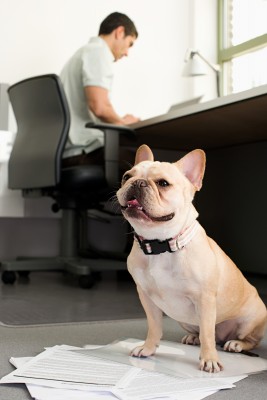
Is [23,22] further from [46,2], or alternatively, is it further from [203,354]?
[203,354]

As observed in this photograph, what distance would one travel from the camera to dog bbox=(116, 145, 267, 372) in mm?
1166

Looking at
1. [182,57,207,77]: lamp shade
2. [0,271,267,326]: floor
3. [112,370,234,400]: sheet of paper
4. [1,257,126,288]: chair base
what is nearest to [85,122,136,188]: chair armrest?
[1,257,126,288]: chair base

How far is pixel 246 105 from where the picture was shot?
2.11m

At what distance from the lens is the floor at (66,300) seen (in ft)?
6.29

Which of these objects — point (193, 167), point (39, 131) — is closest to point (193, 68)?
point (39, 131)

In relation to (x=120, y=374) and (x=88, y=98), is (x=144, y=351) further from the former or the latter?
(x=88, y=98)

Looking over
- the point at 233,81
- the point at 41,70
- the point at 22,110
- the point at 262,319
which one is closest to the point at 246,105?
the point at 262,319

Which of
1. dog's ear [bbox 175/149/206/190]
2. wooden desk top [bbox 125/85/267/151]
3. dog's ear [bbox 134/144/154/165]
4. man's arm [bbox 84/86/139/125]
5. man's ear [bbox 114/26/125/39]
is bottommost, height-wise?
dog's ear [bbox 175/149/206/190]

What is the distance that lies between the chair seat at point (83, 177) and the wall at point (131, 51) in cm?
94

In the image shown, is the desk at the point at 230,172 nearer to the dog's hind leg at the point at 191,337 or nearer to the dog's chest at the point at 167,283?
the dog's hind leg at the point at 191,337

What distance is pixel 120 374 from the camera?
116 cm

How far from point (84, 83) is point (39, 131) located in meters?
0.35

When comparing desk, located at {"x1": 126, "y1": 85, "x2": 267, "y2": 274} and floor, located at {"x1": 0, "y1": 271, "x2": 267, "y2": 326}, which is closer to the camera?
floor, located at {"x1": 0, "y1": 271, "x2": 267, "y2": 326}

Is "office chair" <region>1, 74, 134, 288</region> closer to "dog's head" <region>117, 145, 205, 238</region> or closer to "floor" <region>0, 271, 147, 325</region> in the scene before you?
"floor" <region>0, 271, 147, 325</region>
